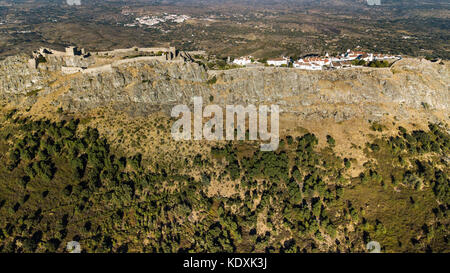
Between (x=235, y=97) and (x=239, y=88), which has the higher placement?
(x=239, y=88)

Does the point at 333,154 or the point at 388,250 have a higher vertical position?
the point at 333,154

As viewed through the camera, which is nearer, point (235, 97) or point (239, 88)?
point (235, 97)

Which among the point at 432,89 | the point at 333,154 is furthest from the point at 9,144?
the point at 432,89

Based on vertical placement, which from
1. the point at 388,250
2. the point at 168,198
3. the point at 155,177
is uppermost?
the point at 155,177

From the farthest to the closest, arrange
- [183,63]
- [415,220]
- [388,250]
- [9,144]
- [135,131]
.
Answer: [183,63] < [135,131] < [9,144] < [415,220] < [388,250]

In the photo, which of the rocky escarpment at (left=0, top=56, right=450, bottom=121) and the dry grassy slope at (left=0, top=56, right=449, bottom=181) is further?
the rocky escarpment at (left=0, top=56, right=450, bottom=121)

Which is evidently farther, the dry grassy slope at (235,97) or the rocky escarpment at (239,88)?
the rocky escarpment at (239,88)

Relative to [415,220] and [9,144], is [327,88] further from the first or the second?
[9,144]

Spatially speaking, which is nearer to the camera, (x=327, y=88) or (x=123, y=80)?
(x=123, y=80)
